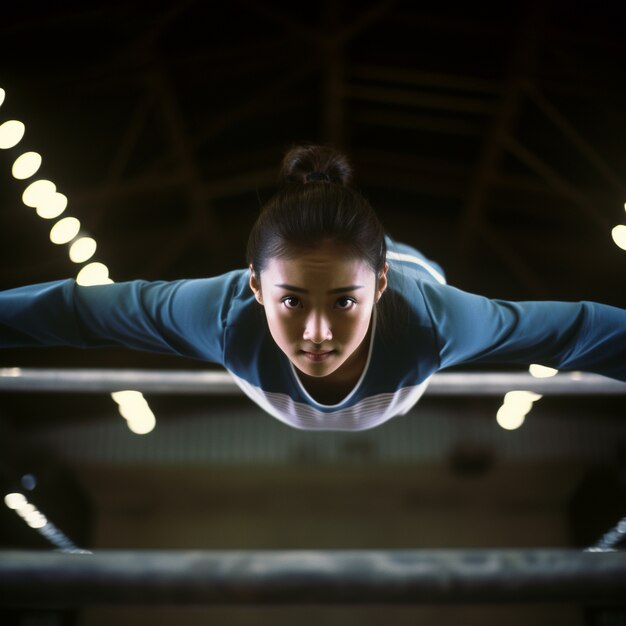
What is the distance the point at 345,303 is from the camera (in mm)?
1381

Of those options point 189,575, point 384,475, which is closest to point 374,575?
point 189,575

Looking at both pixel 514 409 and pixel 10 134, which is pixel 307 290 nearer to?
pixel 10 134

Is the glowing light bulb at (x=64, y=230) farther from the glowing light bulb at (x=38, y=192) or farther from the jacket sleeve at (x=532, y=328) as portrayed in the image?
the jacket sleeve at (x=532, y=328)

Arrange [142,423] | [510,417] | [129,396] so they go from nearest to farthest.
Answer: [129,396] → [510,417] → [142,423]

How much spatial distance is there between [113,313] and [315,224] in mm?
503

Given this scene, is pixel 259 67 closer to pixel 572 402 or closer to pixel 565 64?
pixel 565 64

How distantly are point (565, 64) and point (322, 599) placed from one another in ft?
16.2

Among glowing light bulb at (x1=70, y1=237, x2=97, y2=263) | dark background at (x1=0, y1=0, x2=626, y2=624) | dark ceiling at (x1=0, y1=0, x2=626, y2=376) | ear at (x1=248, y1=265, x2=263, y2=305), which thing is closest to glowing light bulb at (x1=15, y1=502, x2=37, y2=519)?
dark background at (x1=0, y1=0, x2=626, y2=624)

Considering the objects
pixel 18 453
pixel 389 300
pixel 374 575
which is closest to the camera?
pixel 374 575

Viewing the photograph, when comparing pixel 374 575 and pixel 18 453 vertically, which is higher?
pixel 18 453

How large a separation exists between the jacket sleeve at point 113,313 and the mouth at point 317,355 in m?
0.26

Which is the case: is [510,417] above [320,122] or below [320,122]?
below

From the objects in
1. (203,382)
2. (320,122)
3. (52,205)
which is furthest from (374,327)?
(320,122)

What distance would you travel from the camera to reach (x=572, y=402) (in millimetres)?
8875
